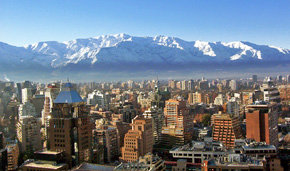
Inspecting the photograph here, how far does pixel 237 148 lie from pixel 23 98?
407 inches

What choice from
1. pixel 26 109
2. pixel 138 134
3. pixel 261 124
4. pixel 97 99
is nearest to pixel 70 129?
pixel 138 134

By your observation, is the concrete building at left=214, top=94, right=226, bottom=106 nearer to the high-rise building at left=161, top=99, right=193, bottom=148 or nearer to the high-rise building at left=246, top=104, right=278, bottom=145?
the high-rise building at left=161, top=99, right=193, bottom=148

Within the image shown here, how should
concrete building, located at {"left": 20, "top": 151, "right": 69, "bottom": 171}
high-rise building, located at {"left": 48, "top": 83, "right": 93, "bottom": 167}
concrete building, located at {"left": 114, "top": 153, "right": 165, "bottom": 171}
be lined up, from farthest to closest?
high-rise building, located at {"left": 48, "top": 83, "right": 93, "bottom": 167} → concrete building, located at {"left": 20, "top": 151, "right": 69, "bottom": 171} → concrete building, located at {"left": 114, "top": 153, "right": 165, "bottom": 171}

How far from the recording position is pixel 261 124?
827 centimetres

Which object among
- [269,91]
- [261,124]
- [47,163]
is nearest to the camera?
[47,163]

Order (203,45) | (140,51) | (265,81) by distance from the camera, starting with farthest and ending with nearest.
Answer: (265,81)
(203,45)
(140,51)

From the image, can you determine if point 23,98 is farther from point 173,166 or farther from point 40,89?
point 173,166

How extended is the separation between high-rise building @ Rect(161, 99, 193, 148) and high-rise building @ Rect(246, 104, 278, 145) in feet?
6.59

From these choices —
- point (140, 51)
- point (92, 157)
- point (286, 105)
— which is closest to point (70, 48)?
point (140, 51)

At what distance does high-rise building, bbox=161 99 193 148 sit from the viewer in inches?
374

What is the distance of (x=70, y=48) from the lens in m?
8.46

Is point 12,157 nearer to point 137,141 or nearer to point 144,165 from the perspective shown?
point 137,141

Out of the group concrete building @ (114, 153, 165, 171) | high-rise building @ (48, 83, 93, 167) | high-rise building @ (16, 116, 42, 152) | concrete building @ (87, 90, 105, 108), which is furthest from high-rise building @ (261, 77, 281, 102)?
high-rise building @ (48, 83, 93, 167)

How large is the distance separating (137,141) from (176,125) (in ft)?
9.65
